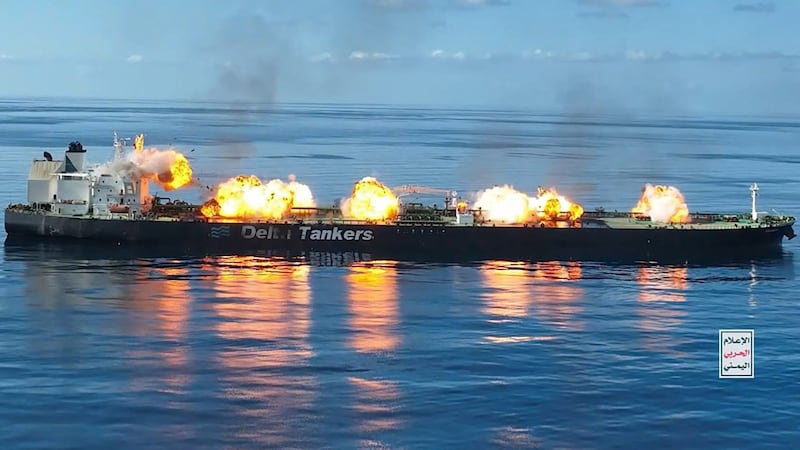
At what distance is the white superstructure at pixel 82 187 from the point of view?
11538 cm

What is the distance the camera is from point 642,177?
199750 mm

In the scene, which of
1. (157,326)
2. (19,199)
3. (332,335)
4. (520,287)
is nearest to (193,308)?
(157,326)

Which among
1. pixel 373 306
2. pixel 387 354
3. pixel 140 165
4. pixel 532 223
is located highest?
pixel 140 165

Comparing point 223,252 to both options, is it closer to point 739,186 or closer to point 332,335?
point 332,335

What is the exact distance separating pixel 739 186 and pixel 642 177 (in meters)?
19.9

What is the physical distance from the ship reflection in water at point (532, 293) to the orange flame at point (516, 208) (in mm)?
11961

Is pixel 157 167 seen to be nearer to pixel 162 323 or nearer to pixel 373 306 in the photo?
pixel 373 306

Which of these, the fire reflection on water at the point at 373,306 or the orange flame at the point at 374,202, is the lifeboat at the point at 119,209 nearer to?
the orange flame at the point at 374,202

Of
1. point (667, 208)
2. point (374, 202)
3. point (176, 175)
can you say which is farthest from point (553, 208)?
point (176, 175)

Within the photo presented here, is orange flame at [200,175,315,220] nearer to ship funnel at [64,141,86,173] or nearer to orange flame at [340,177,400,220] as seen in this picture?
orange flame at [340,177,400,220]

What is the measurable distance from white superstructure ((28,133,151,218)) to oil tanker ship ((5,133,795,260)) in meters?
0.11

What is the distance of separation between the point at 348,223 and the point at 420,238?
26.1ft

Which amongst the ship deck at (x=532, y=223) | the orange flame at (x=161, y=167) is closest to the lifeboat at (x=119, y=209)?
the ship deck at (x=532, y=223)

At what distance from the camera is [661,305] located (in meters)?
82.0
